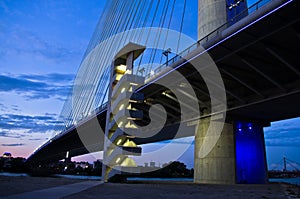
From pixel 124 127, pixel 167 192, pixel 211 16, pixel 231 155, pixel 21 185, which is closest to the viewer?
pixel 167 192

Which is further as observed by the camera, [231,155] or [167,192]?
[231,155]

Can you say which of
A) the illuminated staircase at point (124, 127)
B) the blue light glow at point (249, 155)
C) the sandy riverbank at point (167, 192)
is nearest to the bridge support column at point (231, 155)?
the blue light glow at point (249, 155)

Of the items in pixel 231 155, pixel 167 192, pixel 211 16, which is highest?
pixel 211 16

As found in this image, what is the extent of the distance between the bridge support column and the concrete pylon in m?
8.40

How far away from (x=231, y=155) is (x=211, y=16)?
41.5 feet

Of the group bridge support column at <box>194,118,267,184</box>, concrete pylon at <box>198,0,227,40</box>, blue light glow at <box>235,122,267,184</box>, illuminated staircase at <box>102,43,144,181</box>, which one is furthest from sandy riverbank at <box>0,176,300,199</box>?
concrete pylon at <box>198,0,227,40</box>

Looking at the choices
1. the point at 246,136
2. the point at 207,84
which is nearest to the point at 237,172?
the point at 246,136

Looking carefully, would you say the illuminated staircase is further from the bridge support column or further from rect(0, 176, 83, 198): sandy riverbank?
rect(0, 176, 83, 198): sandy riverbank

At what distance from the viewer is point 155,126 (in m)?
32.9

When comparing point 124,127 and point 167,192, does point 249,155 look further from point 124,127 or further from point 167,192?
point 167,192

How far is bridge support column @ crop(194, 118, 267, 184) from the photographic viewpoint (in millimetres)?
21266

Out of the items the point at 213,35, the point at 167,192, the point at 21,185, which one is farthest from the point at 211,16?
the point at 21,185

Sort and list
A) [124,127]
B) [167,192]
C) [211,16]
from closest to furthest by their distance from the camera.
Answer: [167,192]
[124,127]
[211,16]

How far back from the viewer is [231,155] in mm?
21406
